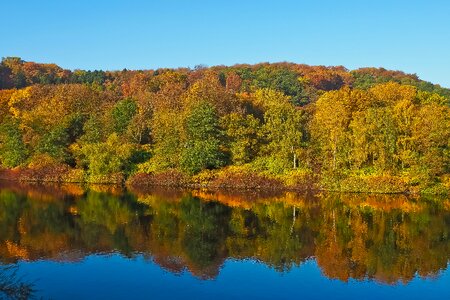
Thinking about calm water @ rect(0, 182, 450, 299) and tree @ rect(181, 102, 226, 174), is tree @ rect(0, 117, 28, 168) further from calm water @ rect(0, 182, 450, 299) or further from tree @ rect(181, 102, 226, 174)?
tree @ rect(181, 102, 226, 174)

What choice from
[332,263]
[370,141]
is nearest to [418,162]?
[370,141]

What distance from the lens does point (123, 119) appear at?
54875mm

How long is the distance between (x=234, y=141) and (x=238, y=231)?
76.2 feet

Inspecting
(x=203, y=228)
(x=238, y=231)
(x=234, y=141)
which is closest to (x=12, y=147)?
(x=234, y=141)

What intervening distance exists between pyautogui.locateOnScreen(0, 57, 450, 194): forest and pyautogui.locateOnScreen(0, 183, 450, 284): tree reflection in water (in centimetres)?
577

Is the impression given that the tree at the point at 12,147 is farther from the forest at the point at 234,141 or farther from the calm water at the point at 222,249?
the calm water at the point at 222,249

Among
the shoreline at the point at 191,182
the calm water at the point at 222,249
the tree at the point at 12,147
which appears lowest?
the calm water at the point at 222,249

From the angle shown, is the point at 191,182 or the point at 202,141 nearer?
the point at 191,182

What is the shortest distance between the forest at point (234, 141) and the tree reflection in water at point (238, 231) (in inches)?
227

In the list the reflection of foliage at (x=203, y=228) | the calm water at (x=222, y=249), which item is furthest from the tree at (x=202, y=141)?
the calm water at (x=222, y=249)

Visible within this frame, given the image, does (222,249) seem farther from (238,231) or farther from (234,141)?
(234,141)

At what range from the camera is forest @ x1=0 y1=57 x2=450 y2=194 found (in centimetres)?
4344

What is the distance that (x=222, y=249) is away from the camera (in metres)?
22.8

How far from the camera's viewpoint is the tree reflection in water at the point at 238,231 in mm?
21062
